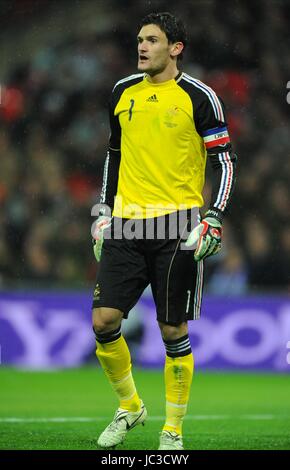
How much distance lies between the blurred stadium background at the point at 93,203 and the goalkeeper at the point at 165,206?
1597 millimetres

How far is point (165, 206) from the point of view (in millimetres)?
5668

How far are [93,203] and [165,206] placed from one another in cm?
580

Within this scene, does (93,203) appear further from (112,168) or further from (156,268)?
(156,268)

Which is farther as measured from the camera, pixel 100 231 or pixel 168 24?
pixel 100 231

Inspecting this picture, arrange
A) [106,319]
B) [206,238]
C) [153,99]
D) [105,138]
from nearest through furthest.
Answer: [206,238]
[106,319]
[153,99]
[105,138]

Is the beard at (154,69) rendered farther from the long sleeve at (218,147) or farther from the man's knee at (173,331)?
the man's knee at (173,331)

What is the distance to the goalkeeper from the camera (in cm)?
562

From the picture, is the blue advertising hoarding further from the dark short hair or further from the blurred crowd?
the dark short hair

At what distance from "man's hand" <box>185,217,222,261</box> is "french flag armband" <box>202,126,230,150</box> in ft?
1.33

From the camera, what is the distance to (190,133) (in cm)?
564

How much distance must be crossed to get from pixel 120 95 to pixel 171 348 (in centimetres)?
140

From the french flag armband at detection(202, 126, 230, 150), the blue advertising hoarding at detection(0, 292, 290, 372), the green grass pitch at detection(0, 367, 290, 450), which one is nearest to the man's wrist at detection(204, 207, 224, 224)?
the french flag armband at detection(202, 126, 230, 150)

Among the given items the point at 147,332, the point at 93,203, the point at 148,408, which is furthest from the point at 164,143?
the point at 93,203

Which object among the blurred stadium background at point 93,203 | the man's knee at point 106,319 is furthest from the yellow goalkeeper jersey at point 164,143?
the blurred stadium background at point 93,203
